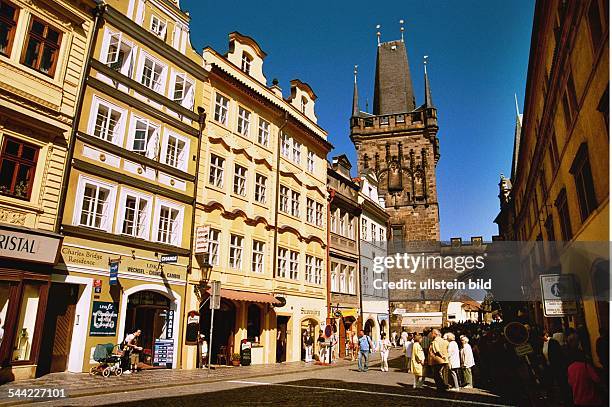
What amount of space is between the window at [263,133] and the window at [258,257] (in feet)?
18.2

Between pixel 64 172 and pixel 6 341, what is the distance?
5.49 meters

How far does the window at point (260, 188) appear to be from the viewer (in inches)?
976

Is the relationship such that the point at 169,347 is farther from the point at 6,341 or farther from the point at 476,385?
the point at 476,385

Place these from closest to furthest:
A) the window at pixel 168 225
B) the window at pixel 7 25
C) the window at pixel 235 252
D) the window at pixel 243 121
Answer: the window at pixel 7 25
the window at pixel 168 225
the window at pixel 235 252
the window at pixel 243 121

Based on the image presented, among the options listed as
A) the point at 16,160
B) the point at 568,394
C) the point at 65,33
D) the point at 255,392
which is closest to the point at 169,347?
the point at 255,392

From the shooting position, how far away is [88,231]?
16188mm

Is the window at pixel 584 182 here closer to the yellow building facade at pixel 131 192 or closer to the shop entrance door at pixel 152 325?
the yellow building facade at pixel 131 192

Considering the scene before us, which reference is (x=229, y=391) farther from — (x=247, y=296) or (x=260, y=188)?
(x=260, y=188)

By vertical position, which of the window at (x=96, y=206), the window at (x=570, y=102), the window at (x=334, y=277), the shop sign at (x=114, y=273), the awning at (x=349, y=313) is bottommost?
the awning at (x=349, y=313)

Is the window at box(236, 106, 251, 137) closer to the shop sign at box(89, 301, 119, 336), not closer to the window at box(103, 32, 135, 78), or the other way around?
the window at box(103, 32, 135, 78)

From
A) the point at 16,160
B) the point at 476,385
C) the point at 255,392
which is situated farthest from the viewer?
the point at 476,385

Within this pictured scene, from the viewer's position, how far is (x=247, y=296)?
2158 cm

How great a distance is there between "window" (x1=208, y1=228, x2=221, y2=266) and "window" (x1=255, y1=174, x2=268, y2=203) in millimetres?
3785

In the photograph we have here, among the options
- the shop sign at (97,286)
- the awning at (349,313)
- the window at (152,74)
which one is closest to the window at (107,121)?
the window at (152,74)
